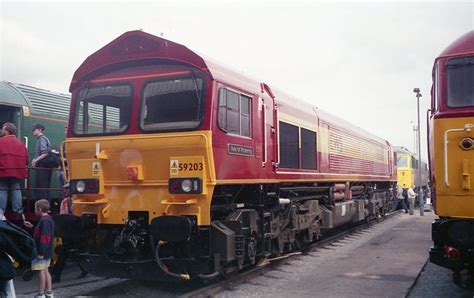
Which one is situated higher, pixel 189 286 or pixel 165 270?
pixel 165 270

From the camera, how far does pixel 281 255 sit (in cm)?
1067

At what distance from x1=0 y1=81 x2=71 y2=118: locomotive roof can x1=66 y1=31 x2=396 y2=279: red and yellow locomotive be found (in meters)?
2.88

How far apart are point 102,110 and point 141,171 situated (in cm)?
135

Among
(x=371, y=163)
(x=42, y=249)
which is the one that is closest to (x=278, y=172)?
(x=42, y=249)

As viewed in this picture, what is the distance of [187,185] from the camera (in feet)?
23.0

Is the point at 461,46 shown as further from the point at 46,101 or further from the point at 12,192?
the point at 46,101

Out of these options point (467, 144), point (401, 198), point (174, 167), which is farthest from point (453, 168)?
point (401, 198)

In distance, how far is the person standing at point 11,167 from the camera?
8.28 meters

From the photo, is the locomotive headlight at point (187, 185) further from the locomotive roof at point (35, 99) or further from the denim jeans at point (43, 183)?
the locomotive roof at point (35, 99)

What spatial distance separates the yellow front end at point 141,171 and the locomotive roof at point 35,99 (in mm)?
3205

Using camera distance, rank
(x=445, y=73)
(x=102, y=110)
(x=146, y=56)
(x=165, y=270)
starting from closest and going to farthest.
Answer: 1. (x=165, y=270)
2. (x=445, y=73)
3. (x=146, y=56)
4. (x=102, y=110)

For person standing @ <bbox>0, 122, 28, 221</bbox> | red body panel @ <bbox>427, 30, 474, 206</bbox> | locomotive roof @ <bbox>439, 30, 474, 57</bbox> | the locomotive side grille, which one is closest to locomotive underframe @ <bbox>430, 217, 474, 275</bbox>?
red body panel @ <bbox>427, 30, 474, 206</bbox>

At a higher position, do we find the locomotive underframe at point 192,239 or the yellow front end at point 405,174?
the yellow front end at point 405,174

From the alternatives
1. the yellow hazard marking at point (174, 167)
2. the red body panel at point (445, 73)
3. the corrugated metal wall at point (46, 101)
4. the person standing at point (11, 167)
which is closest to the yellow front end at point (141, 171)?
the yellow hazard marking at point (174, 167)
